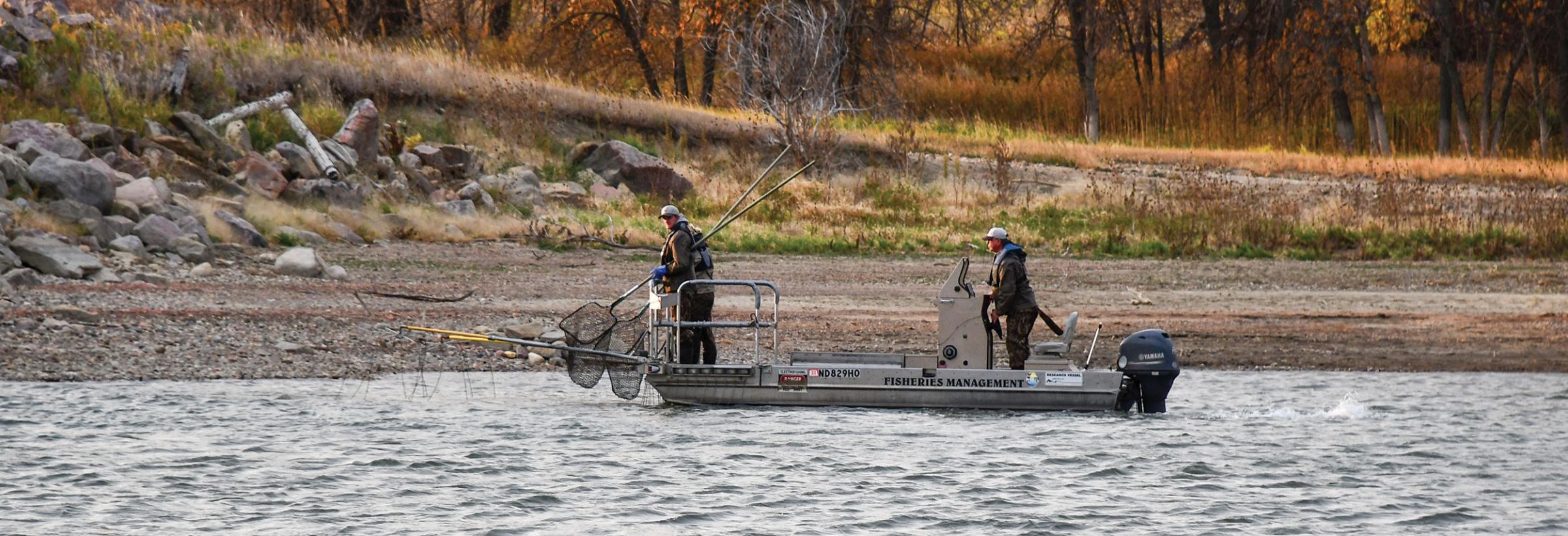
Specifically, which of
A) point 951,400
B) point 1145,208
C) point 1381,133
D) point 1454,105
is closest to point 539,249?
point 1145,208

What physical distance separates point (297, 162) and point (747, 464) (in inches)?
656

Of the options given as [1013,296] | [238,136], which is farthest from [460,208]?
[1013,296]

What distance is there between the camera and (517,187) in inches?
1191

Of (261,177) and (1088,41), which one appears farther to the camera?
(1088,41)

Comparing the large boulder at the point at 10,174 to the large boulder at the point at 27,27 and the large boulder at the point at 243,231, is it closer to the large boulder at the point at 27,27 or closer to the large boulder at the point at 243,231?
the large boulder at the point at 243,231

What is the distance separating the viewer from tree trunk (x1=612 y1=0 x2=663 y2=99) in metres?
43.2

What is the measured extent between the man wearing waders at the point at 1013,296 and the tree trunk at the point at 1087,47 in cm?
2696

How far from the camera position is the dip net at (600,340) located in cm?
1501

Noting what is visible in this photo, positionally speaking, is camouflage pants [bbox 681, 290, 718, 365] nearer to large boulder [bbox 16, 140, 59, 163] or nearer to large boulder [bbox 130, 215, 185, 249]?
large boulder [bbox 130, 215, 185, 249]

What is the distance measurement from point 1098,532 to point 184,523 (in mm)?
5879

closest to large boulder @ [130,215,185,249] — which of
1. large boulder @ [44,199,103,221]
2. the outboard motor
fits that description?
large boulder @ [44,199,103,221]

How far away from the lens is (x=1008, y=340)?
1496cm

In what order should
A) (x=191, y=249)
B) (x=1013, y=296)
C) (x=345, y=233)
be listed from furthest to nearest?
1. (x=345, y=233)
2. (x=191, y=249)
3. (x=1013, y=296)

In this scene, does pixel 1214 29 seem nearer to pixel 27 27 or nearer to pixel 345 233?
pixel 345 233
